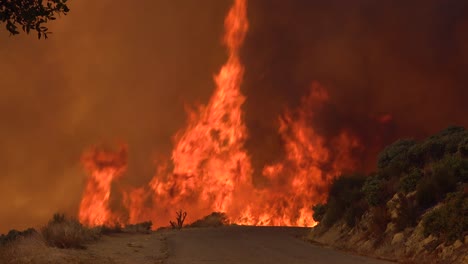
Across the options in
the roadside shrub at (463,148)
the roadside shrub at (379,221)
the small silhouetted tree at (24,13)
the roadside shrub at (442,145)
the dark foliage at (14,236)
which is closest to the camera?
the small silhouetted tree at (24,13)

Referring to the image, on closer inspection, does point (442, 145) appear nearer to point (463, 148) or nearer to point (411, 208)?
point (463, 148)

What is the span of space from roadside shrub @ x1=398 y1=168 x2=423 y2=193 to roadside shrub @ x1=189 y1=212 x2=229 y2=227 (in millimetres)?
35833

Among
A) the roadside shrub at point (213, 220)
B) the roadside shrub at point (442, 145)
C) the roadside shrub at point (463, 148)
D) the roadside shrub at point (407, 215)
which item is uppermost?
the roadside shrub at point (213, 220)

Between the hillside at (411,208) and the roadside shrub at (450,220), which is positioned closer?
the roadside shrub at (450,220)

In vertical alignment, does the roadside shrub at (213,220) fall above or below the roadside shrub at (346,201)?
Result: above

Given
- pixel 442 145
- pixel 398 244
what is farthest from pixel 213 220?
pixel 398 244

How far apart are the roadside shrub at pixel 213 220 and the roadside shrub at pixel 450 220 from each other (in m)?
40.1

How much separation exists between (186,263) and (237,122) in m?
49.4

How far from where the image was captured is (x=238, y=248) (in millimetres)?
21062

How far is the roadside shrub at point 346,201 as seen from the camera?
2402 cm

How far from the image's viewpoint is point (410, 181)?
A: 21.0 meters

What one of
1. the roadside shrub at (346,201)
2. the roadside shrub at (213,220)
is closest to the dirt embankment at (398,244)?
the roadside shrub at (346,201)

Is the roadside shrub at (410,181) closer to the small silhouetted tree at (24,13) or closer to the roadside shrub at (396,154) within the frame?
the roadside shrub at (396,154)

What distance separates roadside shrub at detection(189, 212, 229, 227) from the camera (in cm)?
5562
